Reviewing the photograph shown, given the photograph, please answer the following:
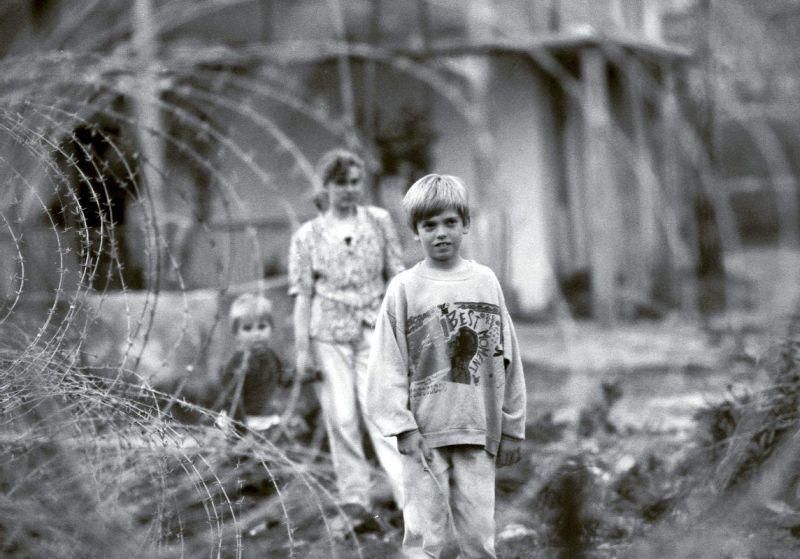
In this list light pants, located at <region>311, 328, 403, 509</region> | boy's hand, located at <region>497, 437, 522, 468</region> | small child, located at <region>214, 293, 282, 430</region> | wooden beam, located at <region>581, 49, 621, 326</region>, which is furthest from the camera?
Result: wooden beam, located at <region>581, 49, 621, 326</region>

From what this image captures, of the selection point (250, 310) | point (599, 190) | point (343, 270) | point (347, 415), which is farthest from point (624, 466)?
point (599, 190)

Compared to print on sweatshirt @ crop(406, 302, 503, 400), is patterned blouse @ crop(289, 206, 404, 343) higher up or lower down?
higher up

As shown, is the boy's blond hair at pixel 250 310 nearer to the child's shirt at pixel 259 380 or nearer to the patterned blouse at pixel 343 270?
the child's shirt at pixel 259 380

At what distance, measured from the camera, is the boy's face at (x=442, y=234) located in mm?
3666

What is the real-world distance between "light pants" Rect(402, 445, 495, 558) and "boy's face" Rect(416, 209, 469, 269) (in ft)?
2.07

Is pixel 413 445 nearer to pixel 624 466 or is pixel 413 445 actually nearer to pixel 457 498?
pixel 457 498

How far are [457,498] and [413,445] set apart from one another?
267 mm

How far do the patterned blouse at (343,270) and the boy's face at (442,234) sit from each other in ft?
5.66

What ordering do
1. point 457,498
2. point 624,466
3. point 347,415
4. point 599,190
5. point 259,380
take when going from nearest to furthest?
point 457,498 → point 347,415 → point 624,466 → point 259,380 → point 599,190

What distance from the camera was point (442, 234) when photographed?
3.67 meters

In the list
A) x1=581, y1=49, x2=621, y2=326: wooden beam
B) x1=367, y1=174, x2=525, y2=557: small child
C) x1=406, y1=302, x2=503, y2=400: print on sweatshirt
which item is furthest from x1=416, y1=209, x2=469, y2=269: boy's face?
x1=581, y1=49, x2=621, y2=326: wooden beam

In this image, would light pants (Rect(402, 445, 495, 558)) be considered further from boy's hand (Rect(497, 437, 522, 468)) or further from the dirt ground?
the dirt ground

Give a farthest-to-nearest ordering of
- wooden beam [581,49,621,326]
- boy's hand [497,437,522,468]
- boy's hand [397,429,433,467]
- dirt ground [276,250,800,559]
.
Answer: wooden beam [581,49,621,326] < dirt ground [276,250,800,559] < boy's hand [497,437,522,468] < boy's hand [397,429,433,467]

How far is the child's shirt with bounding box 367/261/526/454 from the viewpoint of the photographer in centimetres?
365
